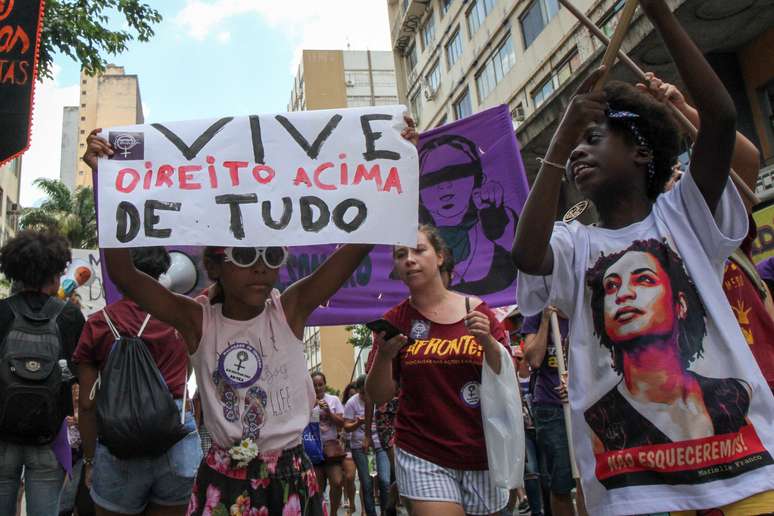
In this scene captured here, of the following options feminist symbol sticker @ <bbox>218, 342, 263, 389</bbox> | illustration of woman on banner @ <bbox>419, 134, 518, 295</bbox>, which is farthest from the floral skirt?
illustration of woman on banner @ <bbox>419, 134, 518, 295</bbox>

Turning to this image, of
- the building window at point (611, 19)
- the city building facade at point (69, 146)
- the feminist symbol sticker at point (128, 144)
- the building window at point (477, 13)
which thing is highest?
the city building facade at point (69, 146)

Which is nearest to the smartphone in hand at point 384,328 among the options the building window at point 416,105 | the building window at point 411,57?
the building window at point 416,105

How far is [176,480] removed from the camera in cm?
327

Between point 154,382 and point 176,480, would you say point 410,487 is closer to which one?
point 176,480

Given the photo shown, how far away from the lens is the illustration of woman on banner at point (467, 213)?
487 cm

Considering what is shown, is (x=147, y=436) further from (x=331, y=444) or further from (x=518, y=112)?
(x=518, y=112)

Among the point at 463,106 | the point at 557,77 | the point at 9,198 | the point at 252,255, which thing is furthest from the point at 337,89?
the point at 252,255

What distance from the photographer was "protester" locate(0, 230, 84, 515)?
11.3 ft

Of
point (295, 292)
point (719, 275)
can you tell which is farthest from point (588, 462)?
point (295, 292)

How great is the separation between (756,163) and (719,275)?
654mm

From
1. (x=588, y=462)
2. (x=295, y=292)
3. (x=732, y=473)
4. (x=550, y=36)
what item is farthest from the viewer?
(x=550, y=36)

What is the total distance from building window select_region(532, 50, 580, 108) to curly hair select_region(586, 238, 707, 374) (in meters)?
16.0

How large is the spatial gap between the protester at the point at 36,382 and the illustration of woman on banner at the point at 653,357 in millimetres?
2942

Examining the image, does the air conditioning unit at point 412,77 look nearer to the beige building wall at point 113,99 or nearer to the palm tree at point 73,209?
the palm tree at point 73,209
